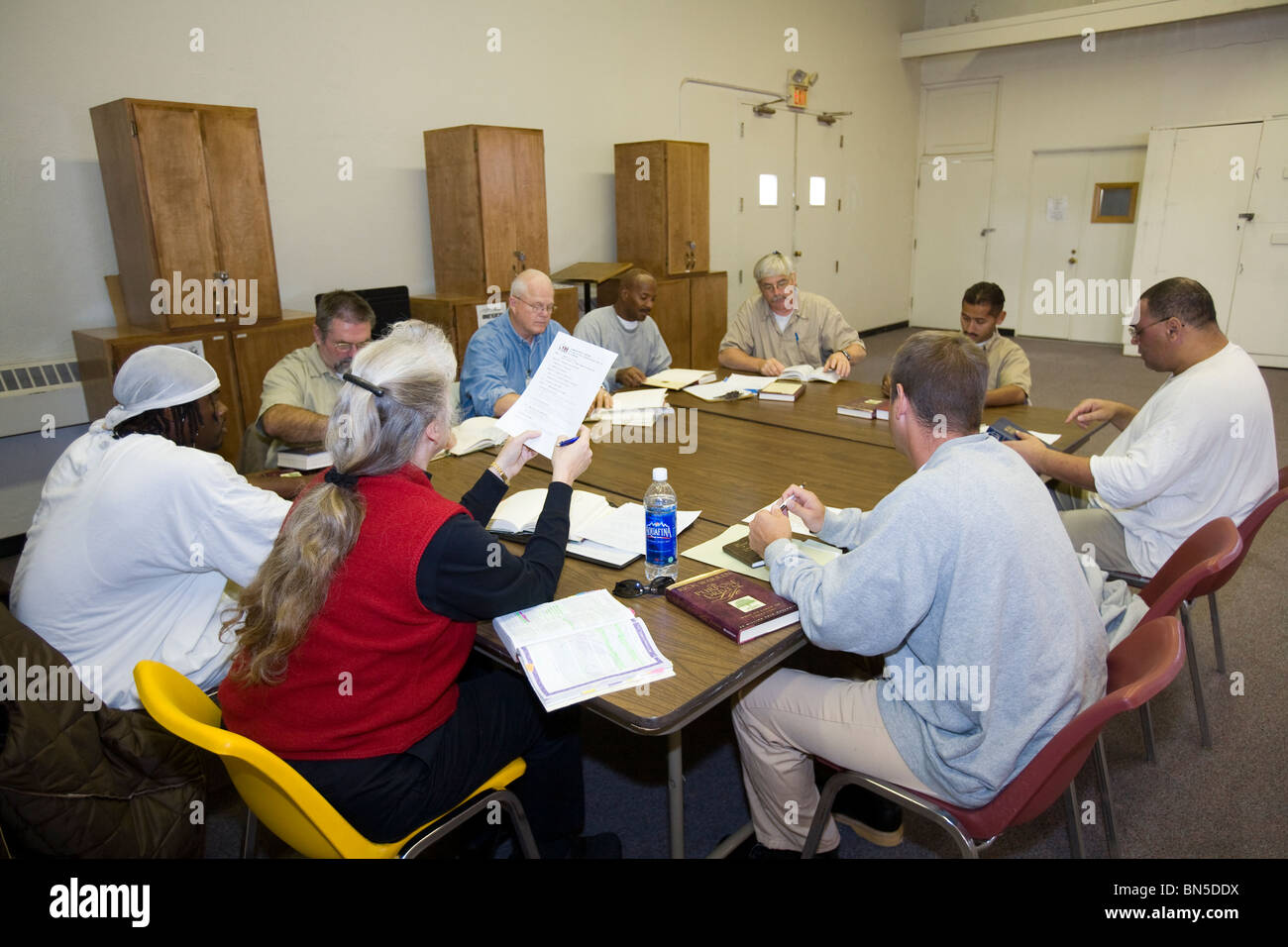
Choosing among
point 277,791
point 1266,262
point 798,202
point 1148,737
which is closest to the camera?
point 277,791

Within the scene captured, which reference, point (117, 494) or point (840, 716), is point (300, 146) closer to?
point (117, 494)

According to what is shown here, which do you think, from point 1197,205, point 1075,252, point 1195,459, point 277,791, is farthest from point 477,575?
point 1075,252

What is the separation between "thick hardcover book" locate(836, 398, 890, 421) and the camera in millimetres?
3166

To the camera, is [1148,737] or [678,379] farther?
[678,379]

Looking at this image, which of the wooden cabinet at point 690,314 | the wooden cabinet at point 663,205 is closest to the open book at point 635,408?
the wooden cabinet at point 690,314

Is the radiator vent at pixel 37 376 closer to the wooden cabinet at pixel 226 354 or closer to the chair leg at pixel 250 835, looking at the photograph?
the wooden cabinet at pixel 226 354

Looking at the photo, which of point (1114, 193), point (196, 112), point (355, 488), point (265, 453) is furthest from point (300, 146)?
point (1114, 193)

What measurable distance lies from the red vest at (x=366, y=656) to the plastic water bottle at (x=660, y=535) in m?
0.46

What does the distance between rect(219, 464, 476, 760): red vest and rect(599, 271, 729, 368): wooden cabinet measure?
15.3 feet

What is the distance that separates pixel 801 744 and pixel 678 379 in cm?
245

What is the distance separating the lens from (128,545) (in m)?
1.72

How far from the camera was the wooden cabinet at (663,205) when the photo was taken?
20.0 feet

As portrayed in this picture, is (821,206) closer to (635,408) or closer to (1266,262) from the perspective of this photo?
(1266,262)

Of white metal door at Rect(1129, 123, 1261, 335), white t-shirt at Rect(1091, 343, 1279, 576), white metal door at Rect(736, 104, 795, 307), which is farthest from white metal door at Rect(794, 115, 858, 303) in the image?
white t-shirt at Rect(1091, 343, 1279, 576)
